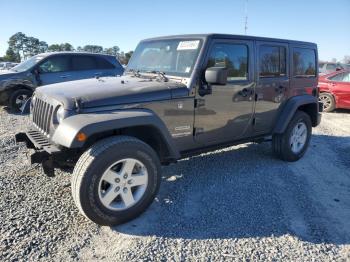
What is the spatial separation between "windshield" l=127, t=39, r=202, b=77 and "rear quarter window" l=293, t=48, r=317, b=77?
219 cm

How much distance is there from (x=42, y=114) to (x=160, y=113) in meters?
1.35

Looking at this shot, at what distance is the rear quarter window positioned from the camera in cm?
532

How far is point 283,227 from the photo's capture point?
131 inches

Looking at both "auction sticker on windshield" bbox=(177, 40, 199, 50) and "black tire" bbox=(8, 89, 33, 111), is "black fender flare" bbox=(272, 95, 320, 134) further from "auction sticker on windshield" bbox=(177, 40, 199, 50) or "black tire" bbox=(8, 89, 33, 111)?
"black tire" bbox=(8, 89, 33, 111)

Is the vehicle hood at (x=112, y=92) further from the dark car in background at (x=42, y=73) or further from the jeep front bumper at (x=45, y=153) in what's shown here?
the dark car in background at (x=42, y=73)

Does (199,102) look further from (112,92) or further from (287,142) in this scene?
(287,142)

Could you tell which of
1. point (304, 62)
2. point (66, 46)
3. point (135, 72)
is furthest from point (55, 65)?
point (66, 46)

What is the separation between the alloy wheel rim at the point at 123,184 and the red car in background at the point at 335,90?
873 centimetres

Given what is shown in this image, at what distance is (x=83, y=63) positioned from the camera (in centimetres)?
966

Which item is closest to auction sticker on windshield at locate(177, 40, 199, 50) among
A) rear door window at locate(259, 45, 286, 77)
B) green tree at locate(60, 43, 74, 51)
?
rear door window at locate(259, 45, 286, 77)

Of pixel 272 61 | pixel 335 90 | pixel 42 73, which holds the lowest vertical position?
pixel 335 90

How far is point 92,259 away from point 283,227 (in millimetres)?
1936

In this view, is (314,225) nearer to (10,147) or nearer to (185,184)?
(185,184)

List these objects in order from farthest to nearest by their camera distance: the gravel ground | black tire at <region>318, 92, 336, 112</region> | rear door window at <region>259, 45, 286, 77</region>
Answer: black tire at <region>318, 92, 336, 112</region> → rear door window at <region>259, 45, 286, 77</region> → the gravel ground
